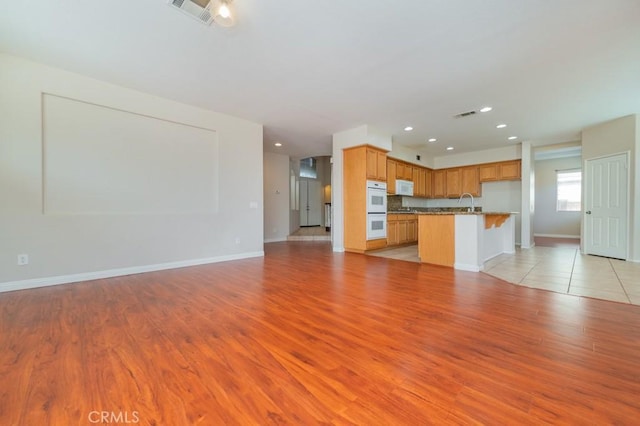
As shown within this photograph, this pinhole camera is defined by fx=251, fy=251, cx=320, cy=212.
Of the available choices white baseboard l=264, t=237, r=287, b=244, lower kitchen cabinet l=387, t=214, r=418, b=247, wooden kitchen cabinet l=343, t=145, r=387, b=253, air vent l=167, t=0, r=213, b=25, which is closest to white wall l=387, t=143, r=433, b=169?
wooden kitchen cabinet l=343, t=145, r=387, b=253

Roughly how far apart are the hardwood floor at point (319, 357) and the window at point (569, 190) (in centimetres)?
816

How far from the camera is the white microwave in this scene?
6801mm

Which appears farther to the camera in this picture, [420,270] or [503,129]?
[503,129]

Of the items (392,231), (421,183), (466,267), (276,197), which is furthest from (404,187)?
(276,197)

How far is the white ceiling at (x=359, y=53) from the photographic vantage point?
2322mm

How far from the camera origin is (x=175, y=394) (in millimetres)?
1298

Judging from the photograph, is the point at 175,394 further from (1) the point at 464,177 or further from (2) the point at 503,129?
(1) the point at 464,177

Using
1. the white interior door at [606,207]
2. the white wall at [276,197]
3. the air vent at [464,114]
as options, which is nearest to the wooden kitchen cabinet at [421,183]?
the air vent at [464,114]

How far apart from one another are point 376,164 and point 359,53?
3.19 meters

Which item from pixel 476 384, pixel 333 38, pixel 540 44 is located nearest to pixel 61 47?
pixel 333 38

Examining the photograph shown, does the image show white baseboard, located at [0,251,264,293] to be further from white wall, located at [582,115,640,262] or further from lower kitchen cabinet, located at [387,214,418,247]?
white wall, located at [582,115,640,262]

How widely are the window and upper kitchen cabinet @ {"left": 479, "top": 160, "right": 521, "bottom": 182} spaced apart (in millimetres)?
3313

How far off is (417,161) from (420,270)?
4.64 meters

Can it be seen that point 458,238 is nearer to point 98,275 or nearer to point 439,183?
point 439,183
